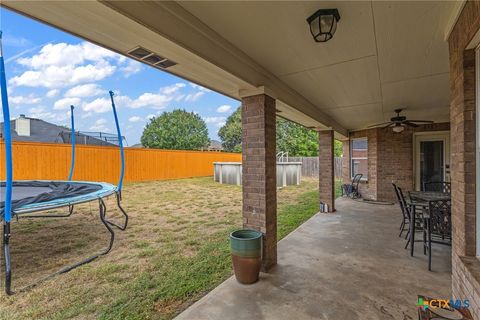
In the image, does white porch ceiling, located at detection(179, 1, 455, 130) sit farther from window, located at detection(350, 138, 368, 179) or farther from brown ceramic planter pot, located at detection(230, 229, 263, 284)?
window, located at detection(350, 138, 368, 179)

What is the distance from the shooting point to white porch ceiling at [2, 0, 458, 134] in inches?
64.6

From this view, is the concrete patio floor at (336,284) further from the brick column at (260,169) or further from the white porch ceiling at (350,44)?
the white porch ceiling at (350,44)

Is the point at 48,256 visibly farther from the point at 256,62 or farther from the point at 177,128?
Answer: the point at 177,128

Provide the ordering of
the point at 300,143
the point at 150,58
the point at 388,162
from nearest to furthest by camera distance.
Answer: the point at 150,58
the point at 388,162
the point at 300,143

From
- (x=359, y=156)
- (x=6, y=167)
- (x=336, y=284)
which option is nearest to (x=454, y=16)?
(x=336, y=284)

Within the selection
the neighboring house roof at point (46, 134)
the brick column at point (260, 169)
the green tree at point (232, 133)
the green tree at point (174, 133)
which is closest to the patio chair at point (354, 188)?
the brick column at point (260, 169)

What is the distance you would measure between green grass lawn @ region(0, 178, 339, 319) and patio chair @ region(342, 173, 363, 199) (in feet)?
8.69

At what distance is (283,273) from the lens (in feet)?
9.99

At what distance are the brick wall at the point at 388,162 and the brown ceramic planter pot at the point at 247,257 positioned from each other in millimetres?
6852

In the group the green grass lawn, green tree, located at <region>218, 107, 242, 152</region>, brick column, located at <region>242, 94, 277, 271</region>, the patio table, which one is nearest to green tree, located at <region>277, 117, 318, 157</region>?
green tree, located at <region>218, 107, 242, 152</region>

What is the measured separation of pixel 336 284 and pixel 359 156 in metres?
7.25

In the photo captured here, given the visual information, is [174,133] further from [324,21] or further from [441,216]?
[324,21]

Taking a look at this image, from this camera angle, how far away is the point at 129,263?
3457 millimetres

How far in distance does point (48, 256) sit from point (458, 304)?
202 inches
